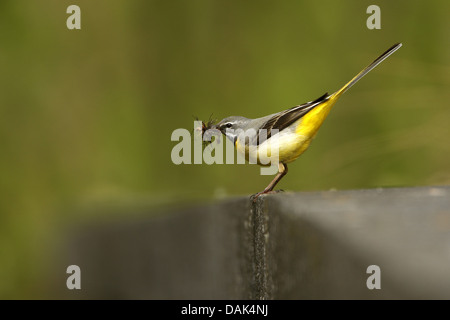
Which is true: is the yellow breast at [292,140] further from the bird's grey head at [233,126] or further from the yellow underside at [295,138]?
the bird's grey head at [233,126]

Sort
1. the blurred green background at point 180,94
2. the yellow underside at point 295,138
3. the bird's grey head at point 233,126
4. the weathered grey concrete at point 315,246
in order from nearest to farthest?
the weathered grey concrete at point 315,246 < the yellow underside at point 295,138 < the bird's grey head at point 233,126 < the blurred green background at point 180,94

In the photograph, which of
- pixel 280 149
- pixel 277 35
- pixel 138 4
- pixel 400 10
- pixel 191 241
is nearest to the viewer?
pixel 191 241

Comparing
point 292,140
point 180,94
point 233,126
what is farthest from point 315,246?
point 180,94

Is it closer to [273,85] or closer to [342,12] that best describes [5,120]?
[273,85]

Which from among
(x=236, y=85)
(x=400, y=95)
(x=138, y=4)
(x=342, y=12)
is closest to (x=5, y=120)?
(x=138, y=4)

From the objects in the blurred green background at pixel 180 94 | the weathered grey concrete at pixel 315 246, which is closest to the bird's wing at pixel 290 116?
the blurred green background at pixel 180 94

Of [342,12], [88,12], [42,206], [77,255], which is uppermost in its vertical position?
[88,12]
